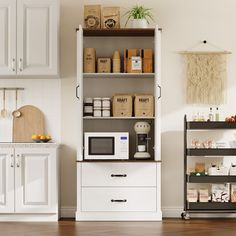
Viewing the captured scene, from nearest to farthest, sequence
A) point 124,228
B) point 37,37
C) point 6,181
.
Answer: point 124,228 → point 6,181 → point 37,37

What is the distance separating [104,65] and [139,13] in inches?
26.9

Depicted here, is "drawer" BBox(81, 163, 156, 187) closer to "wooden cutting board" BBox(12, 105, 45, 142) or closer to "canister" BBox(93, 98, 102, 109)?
"canister" BBox(93, 98, 102, 109)

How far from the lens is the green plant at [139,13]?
5.86 metres

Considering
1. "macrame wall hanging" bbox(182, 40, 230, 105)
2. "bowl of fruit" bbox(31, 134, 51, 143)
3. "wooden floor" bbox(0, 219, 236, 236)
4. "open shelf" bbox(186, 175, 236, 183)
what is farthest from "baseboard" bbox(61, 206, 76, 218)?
"macrame wall hanging" bbox(182, 40, 230, 105)

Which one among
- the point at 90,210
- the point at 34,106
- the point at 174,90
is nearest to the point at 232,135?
the point at 174,90

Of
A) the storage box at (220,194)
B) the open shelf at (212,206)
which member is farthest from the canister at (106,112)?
the storage box at (220,194)

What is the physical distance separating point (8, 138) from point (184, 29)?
2371mm

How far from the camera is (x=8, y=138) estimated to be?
6.13 meters

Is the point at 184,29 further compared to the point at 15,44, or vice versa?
the point at 184,29

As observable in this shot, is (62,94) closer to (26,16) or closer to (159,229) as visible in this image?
(26,16)

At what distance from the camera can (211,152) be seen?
229 inches

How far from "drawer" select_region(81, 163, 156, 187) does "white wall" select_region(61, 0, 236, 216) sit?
459 mm

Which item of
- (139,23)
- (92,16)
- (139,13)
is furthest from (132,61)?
(92,16)

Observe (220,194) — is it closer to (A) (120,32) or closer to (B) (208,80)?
(B) (208,80)
